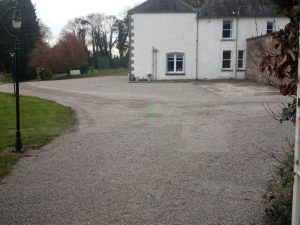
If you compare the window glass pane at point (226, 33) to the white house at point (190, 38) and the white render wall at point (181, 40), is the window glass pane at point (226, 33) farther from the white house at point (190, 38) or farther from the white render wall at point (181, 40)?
the white render wall at point (181, 40)

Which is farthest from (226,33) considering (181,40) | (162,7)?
(162,7)

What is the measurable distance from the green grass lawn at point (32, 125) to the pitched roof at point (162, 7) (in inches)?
713

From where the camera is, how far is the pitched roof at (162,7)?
3641cm

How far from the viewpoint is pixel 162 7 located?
36.6 m

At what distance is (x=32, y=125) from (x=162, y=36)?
24.3 meters

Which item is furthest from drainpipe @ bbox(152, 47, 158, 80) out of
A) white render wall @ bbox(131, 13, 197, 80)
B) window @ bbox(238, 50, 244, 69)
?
window @ bbox(238, 50, 244, 69)

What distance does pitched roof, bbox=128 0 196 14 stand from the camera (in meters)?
36.4

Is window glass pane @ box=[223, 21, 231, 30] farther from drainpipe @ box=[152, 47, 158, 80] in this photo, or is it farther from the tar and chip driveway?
the tar and chip driveway

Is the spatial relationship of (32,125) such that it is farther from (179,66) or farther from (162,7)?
(162,7)

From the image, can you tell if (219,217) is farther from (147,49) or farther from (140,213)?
(147,49)

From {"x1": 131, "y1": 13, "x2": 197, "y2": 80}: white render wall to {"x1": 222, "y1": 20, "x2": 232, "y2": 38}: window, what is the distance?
8.71 ft

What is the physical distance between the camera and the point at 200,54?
36.9 meters

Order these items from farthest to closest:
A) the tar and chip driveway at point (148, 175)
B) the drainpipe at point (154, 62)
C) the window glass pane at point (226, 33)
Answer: the window glass pane at point (226, 33)
the drainpipe at point (154, 62)
the tar and chip driveway at point (148, 175)

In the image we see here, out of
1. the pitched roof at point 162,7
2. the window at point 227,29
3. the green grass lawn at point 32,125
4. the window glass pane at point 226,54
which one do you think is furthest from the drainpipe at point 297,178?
the window at point 227,29
